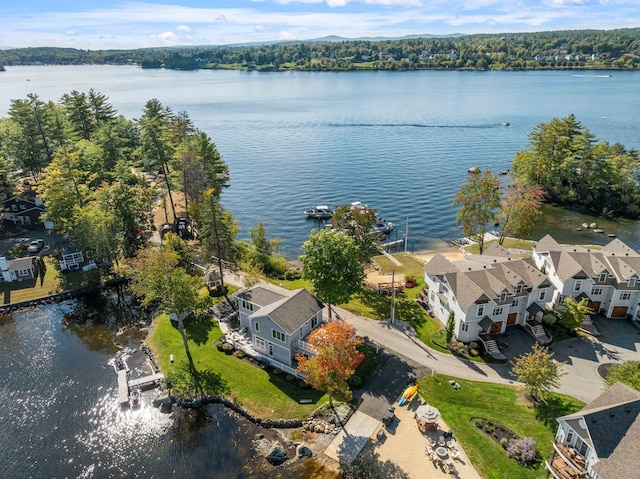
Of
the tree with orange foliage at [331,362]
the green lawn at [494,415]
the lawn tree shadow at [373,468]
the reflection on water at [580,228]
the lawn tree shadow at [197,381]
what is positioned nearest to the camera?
the lawn tree shadow at [373,468]

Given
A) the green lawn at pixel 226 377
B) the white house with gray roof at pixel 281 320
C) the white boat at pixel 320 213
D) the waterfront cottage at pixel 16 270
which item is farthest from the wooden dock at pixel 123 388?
the white boat at pixel 320 213

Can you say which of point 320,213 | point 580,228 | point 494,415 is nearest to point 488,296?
point 494,415

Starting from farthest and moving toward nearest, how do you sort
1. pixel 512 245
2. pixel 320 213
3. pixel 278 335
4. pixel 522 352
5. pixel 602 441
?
pixel 320 213
pixel 512 245
pixel 522 352
pixel 278 335
pixel 602 441

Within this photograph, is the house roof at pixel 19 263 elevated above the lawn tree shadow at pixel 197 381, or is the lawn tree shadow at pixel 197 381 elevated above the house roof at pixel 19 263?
the house roof at pixel 19 263

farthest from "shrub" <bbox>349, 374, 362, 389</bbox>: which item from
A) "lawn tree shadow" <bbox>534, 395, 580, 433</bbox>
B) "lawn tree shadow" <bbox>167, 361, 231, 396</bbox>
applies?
"lawn tree shadow" <bbox>534, 395, 580, 433</bbox>

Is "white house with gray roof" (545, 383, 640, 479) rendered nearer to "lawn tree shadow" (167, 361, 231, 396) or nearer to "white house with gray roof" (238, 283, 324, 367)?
"white house with gray roof" (238, 283, 324, 367)

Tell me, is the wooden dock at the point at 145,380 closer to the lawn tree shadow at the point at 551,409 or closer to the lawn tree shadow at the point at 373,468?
the lawn tree shadow at the point at 373,468

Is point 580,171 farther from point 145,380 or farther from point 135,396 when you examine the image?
point 135,396

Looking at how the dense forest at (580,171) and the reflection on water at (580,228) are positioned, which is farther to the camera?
the dense forest at (580,171)
